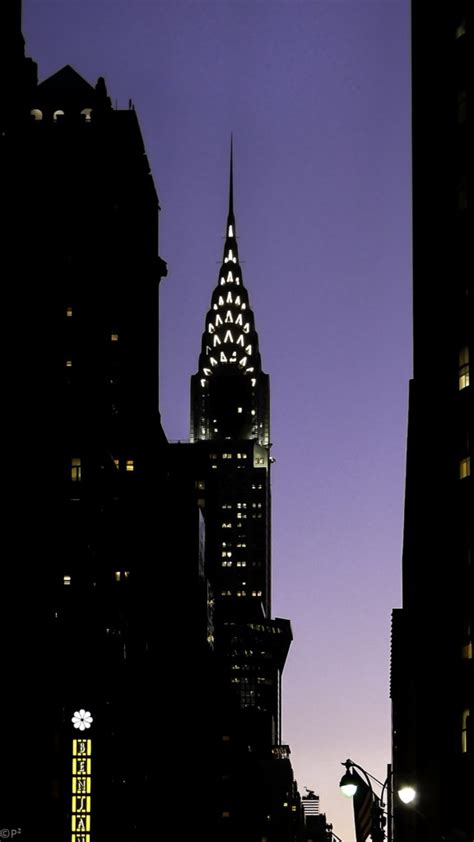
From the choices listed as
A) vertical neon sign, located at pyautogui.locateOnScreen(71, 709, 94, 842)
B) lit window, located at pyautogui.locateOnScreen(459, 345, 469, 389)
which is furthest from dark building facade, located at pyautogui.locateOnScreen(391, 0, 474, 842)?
vertical neon sign, located at pyautogui.locateOnScreen(71, 709, 94, 842)

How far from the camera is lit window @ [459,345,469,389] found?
2439 inches

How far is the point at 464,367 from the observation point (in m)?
62.2

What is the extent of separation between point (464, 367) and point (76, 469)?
129 meters

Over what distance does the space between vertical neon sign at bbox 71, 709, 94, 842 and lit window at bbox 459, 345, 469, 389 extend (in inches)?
4397

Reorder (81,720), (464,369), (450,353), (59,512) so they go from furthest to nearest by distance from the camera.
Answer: (81,720) < (59,512) < (450,353) < (464,369)

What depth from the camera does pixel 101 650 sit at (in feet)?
581

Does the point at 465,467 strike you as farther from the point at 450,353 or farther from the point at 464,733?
the point at 464,733

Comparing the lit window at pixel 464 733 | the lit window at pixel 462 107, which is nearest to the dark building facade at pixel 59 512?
the lit window at pixel 462 107

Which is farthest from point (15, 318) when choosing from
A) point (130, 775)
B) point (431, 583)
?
point (130, 775)

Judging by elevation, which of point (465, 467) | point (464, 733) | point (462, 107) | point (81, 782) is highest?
point (462, 107)

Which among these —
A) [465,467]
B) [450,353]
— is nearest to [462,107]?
[450,353]

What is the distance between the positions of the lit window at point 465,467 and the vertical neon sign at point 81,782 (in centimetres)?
11017

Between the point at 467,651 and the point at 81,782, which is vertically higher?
the point at 467,651

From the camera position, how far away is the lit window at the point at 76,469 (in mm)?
187375
